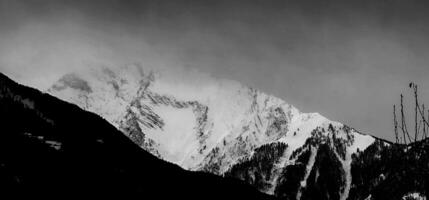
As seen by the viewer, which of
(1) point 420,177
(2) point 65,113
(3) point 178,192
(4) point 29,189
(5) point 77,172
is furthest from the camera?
(2) point 65,113

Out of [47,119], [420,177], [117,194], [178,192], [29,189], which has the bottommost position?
[420,177]

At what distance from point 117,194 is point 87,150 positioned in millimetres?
29939

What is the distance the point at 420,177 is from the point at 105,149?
151 m

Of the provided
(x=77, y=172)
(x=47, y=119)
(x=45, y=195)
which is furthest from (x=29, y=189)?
(x=47, y=119)

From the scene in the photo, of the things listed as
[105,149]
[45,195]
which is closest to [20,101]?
[105,149]

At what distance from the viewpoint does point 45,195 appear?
8625 centimetres

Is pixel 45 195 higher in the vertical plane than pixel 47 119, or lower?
lower

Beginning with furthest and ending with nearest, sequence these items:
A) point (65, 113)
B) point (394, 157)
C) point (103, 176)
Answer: point (65, 113)
point (103, 176)
point (394, 157)

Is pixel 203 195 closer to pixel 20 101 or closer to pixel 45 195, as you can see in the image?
pixel 20 101

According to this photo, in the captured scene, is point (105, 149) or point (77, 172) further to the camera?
point (105, 149)

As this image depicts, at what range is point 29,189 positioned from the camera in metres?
81.7

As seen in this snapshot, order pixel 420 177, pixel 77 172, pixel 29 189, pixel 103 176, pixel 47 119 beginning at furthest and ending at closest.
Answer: pixel 47 119 < pixel 103 176 < pixel 77 172 < pixel 29 189 < pixel 420 177

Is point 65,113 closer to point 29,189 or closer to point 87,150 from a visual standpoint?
point 87,150

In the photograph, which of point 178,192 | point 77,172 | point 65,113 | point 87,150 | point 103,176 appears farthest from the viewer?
point 65,113
